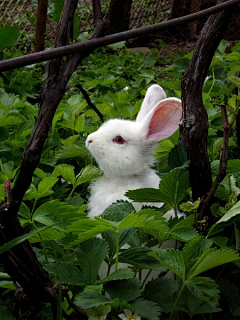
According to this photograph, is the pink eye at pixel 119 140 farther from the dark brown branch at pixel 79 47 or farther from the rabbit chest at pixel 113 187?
the dark brown branch at pixel 79 47

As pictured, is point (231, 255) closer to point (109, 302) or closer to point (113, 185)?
point (109, 302)

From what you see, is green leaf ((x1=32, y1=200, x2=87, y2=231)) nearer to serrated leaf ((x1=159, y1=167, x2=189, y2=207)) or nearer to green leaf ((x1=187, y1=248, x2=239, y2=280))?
serrated leaf ((x1=159, y1=167, x2=189, y2=207))

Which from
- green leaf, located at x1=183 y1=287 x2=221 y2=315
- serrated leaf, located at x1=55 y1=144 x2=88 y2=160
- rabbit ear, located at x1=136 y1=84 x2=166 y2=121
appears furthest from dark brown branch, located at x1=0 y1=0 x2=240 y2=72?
rabbit ear, located at x1=136 y1=84 x2=166 y2=121

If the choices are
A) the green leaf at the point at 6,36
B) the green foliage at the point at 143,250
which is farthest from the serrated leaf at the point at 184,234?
the green leaf at the point at 6,36

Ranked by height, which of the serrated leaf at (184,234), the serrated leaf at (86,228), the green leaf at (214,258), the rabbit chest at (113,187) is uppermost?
the serrated leaf at (86,228)

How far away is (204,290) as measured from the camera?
52.9 inches

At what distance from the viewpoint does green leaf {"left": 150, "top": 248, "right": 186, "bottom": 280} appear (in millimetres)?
1336

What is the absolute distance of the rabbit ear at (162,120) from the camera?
8.39ft

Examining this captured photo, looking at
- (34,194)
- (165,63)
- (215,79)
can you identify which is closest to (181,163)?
(34,194)

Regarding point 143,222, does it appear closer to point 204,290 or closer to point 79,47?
point 204,290

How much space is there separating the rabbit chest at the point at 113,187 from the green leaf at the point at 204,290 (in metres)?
1.09

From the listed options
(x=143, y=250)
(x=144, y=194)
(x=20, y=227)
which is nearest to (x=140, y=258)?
(x=143, y=250)

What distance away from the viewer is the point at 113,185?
8.73 feet

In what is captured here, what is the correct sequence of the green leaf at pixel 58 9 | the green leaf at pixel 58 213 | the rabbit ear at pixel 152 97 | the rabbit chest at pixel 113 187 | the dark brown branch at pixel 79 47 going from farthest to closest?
the rabbit ear at pixel 152 97 → the rabbit chest at pixel 113 187 → the green leaf at pixel 58 9 → the green leaf at pixel 58 213 → the dark brown branch at pixel 79 47
